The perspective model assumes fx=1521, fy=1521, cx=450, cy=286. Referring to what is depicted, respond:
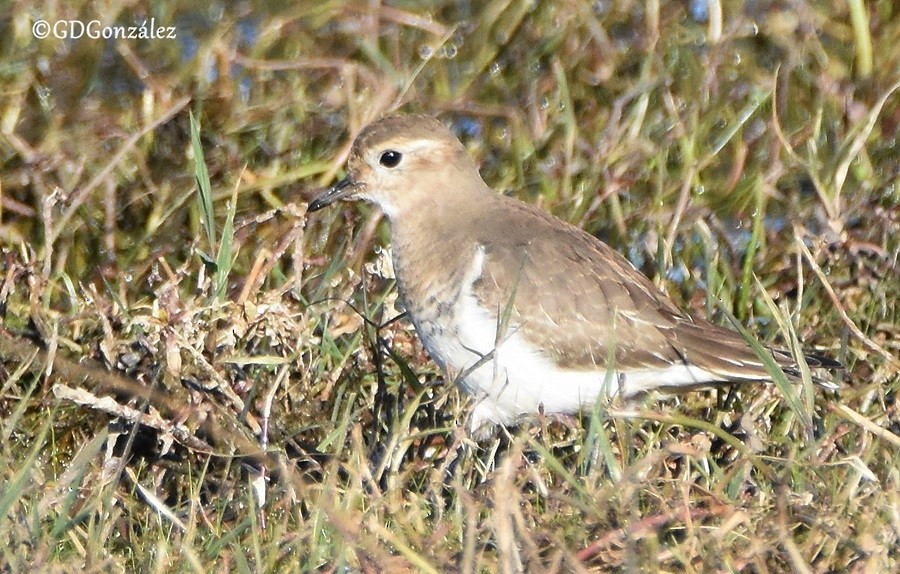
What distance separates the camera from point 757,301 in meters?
5.99

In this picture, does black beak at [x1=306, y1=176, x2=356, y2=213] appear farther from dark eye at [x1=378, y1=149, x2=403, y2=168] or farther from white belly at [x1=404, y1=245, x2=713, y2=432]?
white belly at [x1=404, y1=245, x2=713, y2=432]

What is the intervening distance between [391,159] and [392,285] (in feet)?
1.64

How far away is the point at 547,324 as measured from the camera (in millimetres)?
5105

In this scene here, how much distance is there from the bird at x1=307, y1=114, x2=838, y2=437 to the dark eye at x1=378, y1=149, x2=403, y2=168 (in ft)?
1.06

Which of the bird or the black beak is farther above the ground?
the black beak

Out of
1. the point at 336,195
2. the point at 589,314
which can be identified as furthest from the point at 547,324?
the point at 336,195

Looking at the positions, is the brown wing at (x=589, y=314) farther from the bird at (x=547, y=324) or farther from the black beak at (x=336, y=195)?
the black beak at (x=336, y=195)

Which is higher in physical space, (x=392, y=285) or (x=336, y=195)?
(x=336, y=195)

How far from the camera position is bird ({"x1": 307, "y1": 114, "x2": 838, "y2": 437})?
5023 millimetres

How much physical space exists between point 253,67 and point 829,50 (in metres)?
2.71

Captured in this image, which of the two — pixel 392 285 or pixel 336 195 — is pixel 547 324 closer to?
pixel 392 285

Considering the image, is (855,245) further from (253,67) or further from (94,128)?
(94,128)
